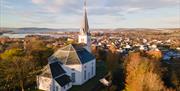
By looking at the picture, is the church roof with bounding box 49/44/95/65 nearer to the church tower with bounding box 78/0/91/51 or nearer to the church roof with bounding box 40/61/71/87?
the church roof with bounding box 40/61/71/87

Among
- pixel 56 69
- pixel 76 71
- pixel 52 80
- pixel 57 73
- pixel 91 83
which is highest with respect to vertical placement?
pixel 56 69

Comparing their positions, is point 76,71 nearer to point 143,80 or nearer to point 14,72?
point 14,72

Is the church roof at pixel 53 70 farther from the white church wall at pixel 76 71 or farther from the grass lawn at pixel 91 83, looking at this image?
the grass lawn at pixel 91 83

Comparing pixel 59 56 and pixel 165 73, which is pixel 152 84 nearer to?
pixel 165 73

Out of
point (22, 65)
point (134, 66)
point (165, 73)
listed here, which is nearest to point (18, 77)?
point (22, 65)

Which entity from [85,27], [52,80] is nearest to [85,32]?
[85,27]

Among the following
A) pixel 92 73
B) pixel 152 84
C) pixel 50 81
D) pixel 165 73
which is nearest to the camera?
pixel 152 84

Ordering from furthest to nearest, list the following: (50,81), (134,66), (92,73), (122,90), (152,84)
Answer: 1. (92,73)
2. (134,66)
3. (122,90)
4. (50,81)
5. (152,84)

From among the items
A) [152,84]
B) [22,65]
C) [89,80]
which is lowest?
[89,80]
